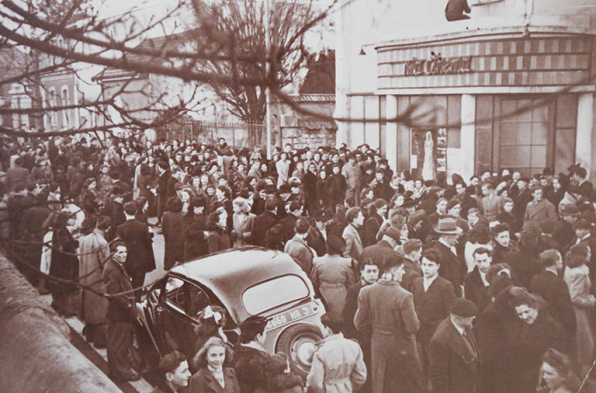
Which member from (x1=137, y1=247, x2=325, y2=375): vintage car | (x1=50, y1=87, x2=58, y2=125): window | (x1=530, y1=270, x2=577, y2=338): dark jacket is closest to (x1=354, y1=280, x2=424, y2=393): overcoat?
(x1=137, y1=247, x2=325, y2=375): vintage car

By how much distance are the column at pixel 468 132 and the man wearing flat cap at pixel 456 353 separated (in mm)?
731

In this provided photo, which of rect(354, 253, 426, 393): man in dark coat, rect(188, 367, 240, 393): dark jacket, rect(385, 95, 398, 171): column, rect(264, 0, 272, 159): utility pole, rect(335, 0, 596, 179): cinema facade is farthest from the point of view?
rect(354, 253, 426, 393): man in dark coat

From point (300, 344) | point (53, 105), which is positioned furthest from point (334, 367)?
point (53, 105)

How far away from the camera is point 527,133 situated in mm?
3309

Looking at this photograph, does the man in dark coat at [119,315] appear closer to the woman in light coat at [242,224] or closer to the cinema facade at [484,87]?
the woman in light coat at [242,224]

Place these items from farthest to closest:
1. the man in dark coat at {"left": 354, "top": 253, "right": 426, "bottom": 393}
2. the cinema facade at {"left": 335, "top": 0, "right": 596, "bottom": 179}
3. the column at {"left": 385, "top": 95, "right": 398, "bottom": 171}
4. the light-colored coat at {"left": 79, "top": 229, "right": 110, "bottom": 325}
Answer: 1. the light-colored coat at {"left": 79, "top": 229, "right": 110, "bottom": 325}
2. the man in dark coat at {"left": 354, "top": 253, "right": 426, "bottom": 393}
3. the cinema facade at {"left": 335, "top": 0, "right": 596, "bottom": 179}
4. the column at {"left": 385, "top": 95, "right": 398, "bottom": 171}

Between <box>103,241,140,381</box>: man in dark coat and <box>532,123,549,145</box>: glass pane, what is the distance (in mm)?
2324

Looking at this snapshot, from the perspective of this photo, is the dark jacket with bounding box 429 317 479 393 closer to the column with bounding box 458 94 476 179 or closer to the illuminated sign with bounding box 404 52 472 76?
the column with bounding box 458 94 476 179

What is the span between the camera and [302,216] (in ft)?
11.8

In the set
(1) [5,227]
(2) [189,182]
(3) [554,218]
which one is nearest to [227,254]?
(2) [189,182]

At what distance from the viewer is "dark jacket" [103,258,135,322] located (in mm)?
3590

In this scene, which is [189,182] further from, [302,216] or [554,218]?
[554,218]

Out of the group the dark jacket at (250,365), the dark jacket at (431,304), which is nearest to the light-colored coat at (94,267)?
the dark jacket at (250,365)

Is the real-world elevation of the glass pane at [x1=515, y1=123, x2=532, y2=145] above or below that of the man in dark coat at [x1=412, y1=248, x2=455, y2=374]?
above
